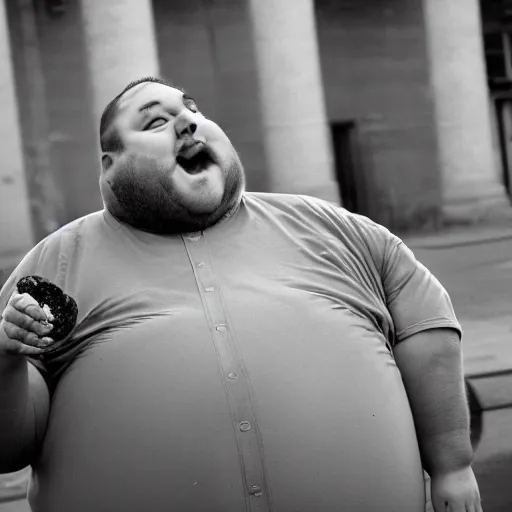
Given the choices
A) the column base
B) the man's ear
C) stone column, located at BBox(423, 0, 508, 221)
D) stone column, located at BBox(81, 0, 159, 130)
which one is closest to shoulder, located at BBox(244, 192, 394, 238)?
the man's ear

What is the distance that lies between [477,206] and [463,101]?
119 cm

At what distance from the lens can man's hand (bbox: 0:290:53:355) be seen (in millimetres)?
1625

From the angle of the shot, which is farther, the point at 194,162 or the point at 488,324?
the point at 488,324

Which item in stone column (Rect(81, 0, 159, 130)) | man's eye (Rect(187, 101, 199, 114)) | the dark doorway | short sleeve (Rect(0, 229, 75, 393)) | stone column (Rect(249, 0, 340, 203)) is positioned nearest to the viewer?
short sleeve (Rect(0, 229, 75, 393))

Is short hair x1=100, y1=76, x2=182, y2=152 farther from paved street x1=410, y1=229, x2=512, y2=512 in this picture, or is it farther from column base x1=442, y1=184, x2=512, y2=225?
A: column base x1=442, y1=184, x2=512, y2=225

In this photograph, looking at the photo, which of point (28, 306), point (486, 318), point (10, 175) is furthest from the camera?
point (10, 175)

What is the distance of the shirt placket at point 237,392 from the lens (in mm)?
1741

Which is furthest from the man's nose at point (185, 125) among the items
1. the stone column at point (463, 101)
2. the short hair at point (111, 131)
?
the stone column at point (463, 101)

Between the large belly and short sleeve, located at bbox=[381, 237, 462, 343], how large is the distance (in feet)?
0.34

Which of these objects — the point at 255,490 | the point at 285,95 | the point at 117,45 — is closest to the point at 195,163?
the point at 255,490

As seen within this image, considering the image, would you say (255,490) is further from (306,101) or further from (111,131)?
(306,101)

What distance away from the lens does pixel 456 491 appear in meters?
1.86

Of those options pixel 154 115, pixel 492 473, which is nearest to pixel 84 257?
pixel 154 115

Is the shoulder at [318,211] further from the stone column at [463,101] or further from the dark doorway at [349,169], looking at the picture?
the dark doorway at [349,169]
